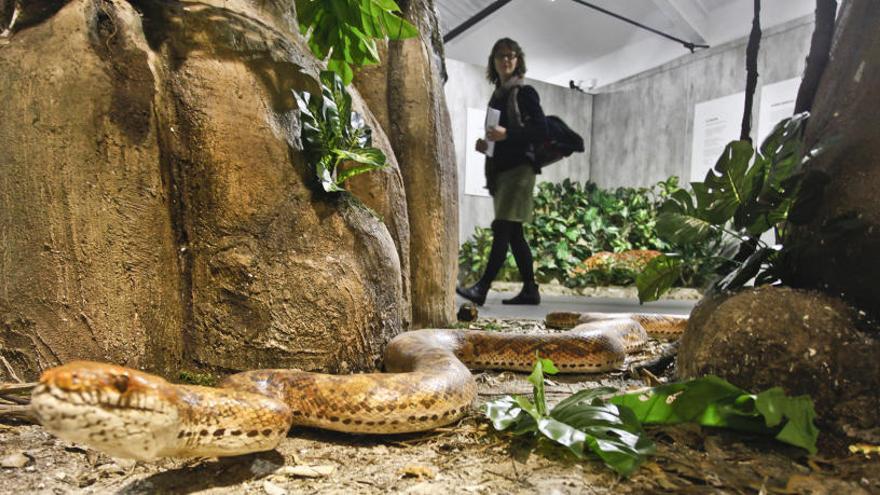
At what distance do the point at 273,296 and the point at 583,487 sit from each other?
1.56 meters

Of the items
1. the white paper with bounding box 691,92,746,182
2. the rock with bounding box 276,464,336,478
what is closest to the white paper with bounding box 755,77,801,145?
the white paper with bounding box 691,92,746,182

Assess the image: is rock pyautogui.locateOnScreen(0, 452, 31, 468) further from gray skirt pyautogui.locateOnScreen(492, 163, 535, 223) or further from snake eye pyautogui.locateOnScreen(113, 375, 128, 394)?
gray skirt pyautogui.locateOnScreen(492, 163, 535, 223)

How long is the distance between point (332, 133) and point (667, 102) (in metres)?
8.46

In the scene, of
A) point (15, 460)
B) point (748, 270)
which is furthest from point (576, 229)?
point (15, 460)

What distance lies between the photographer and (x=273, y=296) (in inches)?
93.0

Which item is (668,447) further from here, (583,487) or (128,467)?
(128,467)

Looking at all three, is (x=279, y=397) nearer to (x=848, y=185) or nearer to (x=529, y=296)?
(x=848, y=185)

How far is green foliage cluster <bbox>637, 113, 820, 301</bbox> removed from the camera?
2174 mm

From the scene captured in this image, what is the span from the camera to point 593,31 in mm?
8258

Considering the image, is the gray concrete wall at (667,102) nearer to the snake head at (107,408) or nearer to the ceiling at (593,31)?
the ceiling at (593,31)

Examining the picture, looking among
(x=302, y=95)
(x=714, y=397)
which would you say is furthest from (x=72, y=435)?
(x=714, y=397)

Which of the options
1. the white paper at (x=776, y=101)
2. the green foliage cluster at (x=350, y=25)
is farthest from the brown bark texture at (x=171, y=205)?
the white paper at (x=776, y=101)

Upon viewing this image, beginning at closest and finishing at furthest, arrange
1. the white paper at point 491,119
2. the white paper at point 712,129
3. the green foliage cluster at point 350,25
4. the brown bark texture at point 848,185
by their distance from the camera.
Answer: the brown bark texture at point 848,185, the green foliage cluster at point 350,25, the white paper at point 491,119, the white paper at point 712,129

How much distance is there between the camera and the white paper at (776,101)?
5988mm
